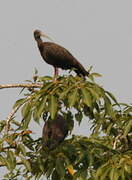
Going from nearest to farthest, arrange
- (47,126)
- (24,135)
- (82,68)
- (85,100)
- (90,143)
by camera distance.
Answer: (85,100)
(90,143)
(24,135)
(47,126)
(82,68)

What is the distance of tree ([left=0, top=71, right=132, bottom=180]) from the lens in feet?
16.8

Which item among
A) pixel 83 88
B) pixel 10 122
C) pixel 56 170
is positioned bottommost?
pixel 56 170

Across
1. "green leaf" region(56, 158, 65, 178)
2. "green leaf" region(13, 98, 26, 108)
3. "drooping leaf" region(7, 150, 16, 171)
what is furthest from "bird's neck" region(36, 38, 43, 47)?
"drooping leaf" region(7, 150, 16, 171)

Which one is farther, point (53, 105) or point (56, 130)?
point (56, 130)

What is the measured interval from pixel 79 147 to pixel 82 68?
3.10 meters

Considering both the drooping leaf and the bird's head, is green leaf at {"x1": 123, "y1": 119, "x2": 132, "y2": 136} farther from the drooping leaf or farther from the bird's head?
the bird's head

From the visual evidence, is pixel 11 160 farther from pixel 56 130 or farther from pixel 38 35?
pixel 38 35

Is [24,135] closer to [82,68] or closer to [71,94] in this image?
[71,94]

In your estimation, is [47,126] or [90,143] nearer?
[90,143]

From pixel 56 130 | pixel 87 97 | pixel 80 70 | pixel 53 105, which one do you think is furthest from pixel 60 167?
pixel 80 70

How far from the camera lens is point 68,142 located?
5879 mm

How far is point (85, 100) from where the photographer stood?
17.0 feet

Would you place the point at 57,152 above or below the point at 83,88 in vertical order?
below

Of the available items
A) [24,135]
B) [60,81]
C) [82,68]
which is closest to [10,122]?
[24,135]
